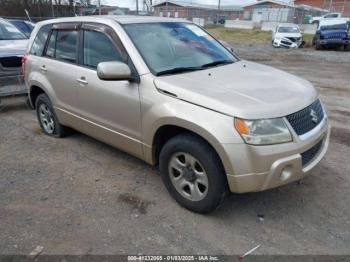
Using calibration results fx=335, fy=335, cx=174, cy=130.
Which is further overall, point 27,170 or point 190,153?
point 27,170

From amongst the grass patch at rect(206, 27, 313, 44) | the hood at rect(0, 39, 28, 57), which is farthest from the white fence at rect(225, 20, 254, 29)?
the hood at rect(0, 39, 28, 57)

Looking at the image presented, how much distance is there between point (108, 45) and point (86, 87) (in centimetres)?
58

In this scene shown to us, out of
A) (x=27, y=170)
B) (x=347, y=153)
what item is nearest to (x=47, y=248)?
(x=27, y=170)

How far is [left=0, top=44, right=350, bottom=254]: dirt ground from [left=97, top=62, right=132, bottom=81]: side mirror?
1.25 metres

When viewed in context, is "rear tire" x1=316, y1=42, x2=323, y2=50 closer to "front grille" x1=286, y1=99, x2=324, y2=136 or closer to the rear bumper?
the rear bumper


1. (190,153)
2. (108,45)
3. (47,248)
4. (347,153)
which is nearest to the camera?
(47,248)

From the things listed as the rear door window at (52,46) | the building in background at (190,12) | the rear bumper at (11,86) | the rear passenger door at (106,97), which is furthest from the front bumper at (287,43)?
the building in background at (190,12)

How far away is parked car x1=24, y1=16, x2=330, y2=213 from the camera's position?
273 centimetres

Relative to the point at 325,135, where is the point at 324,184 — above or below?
below

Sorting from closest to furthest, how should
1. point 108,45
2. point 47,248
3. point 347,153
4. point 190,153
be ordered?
point 47,248, point 190,153, point 108,45, point 347,153

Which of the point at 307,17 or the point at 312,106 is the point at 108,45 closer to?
the point at 312,106

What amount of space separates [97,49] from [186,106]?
1.56 meters

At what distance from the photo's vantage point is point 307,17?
4084 cm

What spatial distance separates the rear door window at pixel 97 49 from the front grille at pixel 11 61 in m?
3.87
